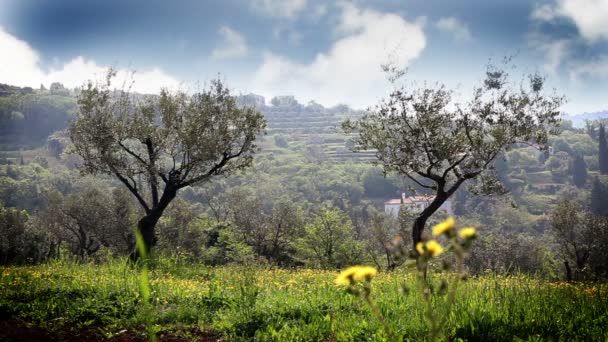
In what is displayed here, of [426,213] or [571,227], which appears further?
[571,227]

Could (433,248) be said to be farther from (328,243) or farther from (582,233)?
(582,233)

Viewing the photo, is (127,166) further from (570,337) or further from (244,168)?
(570,337)

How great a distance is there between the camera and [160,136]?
23.4 metres

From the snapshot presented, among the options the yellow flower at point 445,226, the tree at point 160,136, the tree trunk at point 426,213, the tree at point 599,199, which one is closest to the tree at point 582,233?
the tree trunk at point 426,213

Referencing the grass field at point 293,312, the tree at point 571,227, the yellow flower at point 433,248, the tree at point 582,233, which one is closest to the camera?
the yellow flower at point 433,248

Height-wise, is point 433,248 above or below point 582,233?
above

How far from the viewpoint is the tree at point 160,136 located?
74.7 feet

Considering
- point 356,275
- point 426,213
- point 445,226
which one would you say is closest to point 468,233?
point 445,226

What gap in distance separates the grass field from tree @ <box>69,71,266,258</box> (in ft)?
44.6

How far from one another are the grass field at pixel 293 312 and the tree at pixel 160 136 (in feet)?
44.6

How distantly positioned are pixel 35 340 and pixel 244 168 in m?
20.5

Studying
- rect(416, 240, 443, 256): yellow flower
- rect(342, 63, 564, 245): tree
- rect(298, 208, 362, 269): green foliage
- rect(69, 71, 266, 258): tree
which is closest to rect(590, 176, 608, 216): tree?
rect(298, 208, 362, 269): green foliage

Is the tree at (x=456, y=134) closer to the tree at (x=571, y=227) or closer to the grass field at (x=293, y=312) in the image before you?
the grass field at (x=293, y=312)

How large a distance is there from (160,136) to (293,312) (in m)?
18.4
